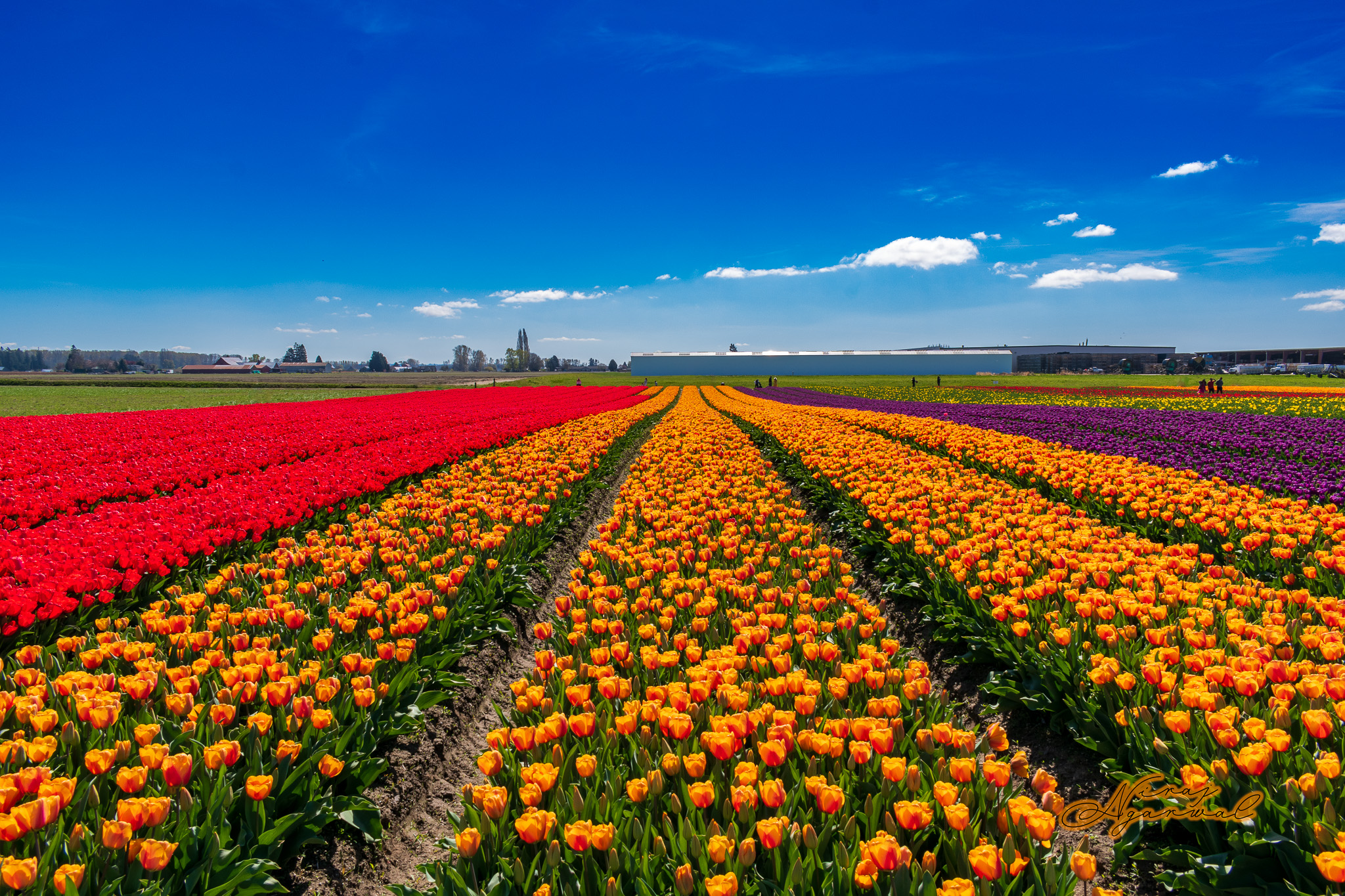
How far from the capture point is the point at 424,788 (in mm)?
3998

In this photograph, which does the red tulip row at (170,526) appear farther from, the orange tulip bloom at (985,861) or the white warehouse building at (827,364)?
the white warehouse building at (827,364)

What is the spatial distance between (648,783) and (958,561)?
3928 millimetres

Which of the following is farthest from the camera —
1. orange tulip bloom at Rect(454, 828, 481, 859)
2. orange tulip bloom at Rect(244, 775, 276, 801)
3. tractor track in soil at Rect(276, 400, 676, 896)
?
tractor track in soil at Rect(276, 400, 676, 896)

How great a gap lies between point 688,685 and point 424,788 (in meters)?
1.87

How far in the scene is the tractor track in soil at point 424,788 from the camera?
3158mm

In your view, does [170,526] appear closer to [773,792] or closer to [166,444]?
[773,792]

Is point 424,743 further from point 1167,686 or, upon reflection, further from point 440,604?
point 1167,686

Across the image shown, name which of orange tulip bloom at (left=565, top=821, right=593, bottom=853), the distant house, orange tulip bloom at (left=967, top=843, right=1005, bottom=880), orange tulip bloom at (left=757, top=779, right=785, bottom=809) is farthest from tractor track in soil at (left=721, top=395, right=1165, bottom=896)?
the distant house

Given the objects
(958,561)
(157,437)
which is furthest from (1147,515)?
(157,437)

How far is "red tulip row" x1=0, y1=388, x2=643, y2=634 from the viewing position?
5066 mm

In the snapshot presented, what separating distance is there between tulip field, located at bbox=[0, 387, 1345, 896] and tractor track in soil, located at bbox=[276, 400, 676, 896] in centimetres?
11

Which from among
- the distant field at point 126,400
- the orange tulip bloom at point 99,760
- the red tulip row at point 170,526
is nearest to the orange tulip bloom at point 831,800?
the orange tulip bloom at point 99,760

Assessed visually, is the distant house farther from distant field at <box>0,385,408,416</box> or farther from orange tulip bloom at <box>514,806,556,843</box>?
orange tulip bloom at <box>514,806,556,843</box>

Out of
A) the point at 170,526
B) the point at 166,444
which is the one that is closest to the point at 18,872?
the point at 170,526
